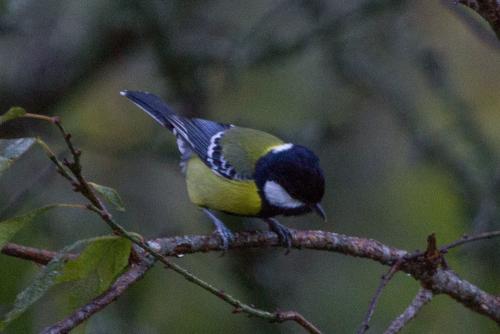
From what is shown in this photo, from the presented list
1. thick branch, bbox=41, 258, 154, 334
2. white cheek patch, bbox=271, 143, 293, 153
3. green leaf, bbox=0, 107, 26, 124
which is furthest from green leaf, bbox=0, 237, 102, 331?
white cheek patch, bbox=271, 143, 293, 153

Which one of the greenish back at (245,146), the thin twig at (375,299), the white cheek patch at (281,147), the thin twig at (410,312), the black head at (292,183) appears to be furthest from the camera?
the greenish back at (245,146)

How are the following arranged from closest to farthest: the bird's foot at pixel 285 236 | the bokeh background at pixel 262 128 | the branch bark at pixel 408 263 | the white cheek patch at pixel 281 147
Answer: the branch bark at pixel 408 263, the bird's foot at pixel 285 236, the white cheek patch at pixel 281 147, the bokeh background at pixel 262 128

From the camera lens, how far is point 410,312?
98.9 inches

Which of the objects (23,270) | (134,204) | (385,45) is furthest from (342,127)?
(23,270)

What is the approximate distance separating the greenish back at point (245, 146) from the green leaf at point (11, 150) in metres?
2.08

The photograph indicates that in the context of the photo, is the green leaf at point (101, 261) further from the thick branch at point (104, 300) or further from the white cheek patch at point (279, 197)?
the white cheek patch at point (279, 197)

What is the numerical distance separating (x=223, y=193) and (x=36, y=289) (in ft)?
6.51

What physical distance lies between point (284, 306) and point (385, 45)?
1703mm

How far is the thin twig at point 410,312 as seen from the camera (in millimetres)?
2354

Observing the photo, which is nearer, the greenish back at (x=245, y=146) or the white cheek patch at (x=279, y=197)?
the white cheek patch at (x=279, y=197)

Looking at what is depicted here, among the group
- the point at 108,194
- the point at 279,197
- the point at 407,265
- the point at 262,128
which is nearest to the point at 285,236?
the point at 407,265

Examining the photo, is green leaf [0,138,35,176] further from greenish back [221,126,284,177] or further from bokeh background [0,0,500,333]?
greenish back [221,126,284,177]

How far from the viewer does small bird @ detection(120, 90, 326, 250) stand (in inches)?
145

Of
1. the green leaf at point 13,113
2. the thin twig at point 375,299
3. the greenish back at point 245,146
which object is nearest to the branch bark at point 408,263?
the thin twig at point 375,299
